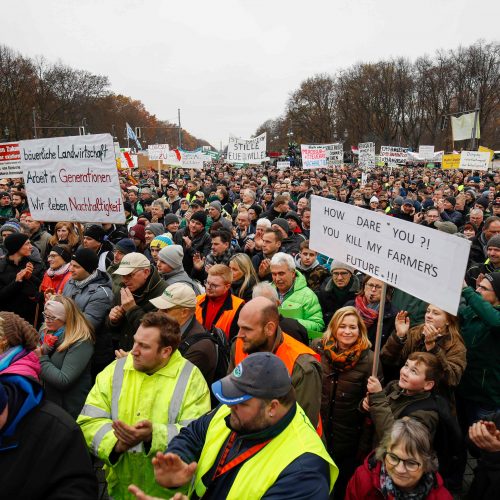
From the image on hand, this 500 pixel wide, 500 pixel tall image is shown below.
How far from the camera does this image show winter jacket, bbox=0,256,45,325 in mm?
5090

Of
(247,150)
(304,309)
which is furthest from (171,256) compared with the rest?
(247,150)

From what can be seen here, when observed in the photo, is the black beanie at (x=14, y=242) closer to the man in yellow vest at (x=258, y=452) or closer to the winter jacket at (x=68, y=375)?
the winter jacket at (x=68, y=375)

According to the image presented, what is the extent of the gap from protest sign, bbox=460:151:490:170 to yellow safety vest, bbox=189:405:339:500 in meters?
17.7

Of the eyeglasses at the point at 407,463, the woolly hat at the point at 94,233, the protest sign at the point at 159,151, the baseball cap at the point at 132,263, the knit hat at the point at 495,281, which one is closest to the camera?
the eyeglasses at the point at 407,463

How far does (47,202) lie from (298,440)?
481 centimetres

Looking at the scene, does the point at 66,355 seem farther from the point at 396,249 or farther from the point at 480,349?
the point at 480,349

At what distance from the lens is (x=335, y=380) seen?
10.8ft

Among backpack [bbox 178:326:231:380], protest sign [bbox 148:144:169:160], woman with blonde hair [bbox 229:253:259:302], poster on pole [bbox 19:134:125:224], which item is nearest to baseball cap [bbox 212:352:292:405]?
backpack [bbox 178:326:231:380]

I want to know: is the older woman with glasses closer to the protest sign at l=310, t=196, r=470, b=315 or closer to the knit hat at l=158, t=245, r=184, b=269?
the protest sign at l=310, t=196, r=470, b=315

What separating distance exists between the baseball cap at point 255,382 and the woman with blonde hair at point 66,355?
1.84 meters

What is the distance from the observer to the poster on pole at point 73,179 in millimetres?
5234

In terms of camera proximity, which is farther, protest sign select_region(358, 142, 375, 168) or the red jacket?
protest sign select_region(358, 142, 375, 168)

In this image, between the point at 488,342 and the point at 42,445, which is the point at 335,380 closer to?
the point at 488,342

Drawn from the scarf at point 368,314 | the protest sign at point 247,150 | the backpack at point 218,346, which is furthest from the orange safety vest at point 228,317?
the protest sign at point 247,150
